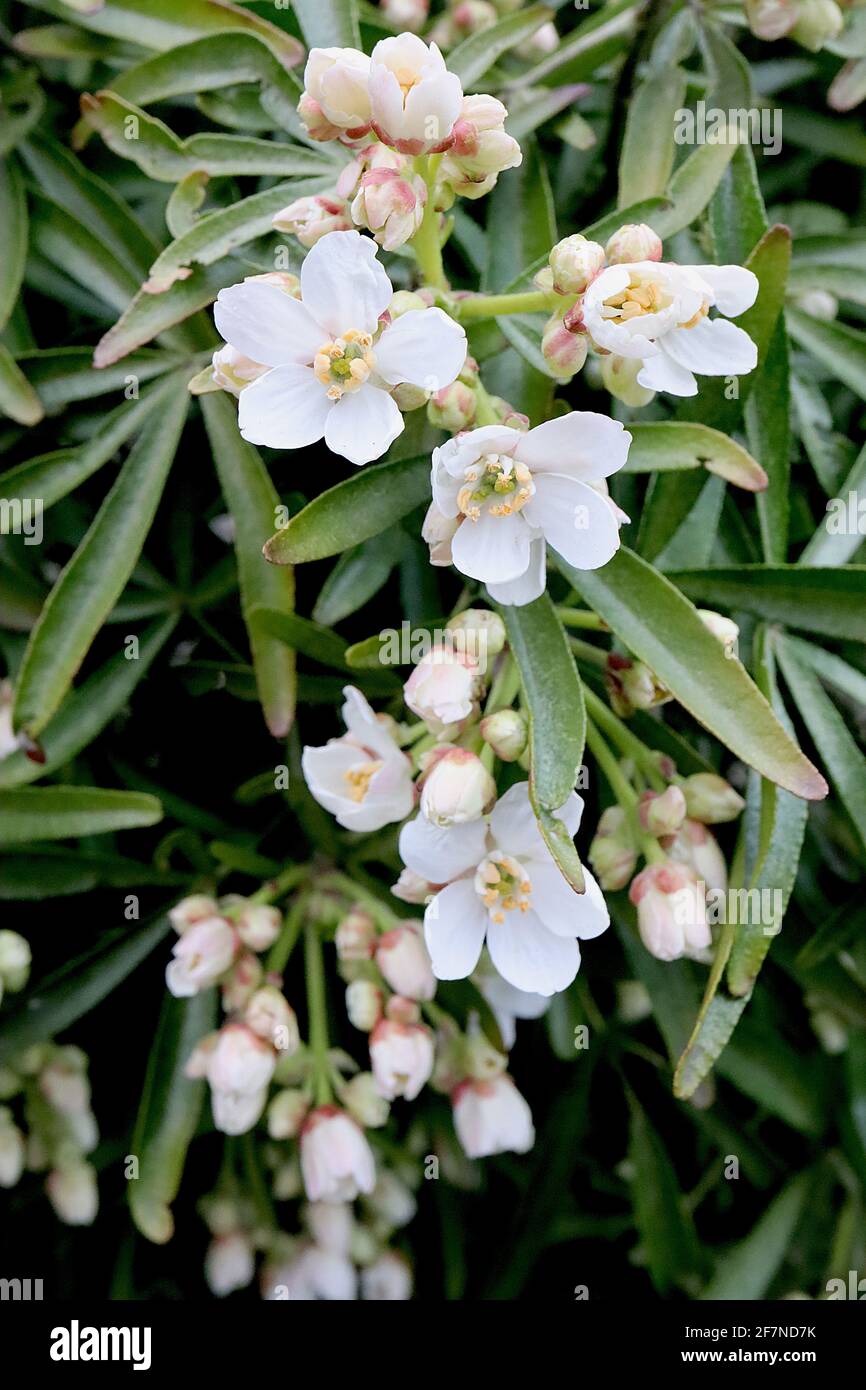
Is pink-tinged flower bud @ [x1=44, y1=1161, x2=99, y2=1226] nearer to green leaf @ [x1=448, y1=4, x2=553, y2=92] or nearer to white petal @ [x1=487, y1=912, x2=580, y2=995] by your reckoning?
white petal @ [x1=487, y1=912, x2=580, y2=995]

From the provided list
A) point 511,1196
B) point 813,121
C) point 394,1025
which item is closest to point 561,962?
point 394,1025

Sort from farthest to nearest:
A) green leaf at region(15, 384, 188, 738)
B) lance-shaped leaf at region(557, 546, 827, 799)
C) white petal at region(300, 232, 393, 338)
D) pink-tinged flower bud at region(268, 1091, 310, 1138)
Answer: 1. pink-tinged flower bud at region(268, 1091, 310, 1138)
2. green leaf at region(15, 384, 188, 738)
3. lance-shaped leaf at region(557, 546, 827, 799)
4. white petal at region(300, 232, 393, 338)

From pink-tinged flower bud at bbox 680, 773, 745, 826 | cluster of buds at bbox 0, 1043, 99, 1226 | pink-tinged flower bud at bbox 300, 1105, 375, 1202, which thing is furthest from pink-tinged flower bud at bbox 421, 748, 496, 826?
cluster of buds at bbox 0, 1043, 99, 1226

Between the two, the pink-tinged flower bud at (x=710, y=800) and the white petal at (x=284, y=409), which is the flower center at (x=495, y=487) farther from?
the pink-tinged flower bud at (x=710, y=800)

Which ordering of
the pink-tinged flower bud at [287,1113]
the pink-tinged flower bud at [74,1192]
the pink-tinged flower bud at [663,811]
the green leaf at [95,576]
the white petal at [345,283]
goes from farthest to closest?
the pink-tinged flower bud at [74,1192] → the pink-tinged flower bud at [287,1113] → the green leaf at [95,576] → the pink-tinged flower bud at [663,811] → the white petal at [345,283]

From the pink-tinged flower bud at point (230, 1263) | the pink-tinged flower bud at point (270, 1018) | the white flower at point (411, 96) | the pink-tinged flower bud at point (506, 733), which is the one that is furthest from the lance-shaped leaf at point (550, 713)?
the pink-tinged flower bud at point (230, 1263)

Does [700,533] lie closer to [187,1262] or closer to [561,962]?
[561,962]

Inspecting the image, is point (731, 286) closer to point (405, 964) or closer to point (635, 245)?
point (635, 245)
